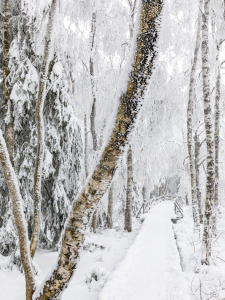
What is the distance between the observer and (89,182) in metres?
1.79

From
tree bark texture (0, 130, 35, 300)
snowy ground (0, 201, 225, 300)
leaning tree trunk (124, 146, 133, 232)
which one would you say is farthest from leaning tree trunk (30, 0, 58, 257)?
leaning tree trunk (124, 146, 133, 232)

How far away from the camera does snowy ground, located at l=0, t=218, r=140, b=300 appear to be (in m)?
4.18

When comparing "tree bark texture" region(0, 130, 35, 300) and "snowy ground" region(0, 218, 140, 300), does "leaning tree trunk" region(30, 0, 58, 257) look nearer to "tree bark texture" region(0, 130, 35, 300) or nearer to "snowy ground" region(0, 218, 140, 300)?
"tree bark texture" region(0, 130, 35, 300)

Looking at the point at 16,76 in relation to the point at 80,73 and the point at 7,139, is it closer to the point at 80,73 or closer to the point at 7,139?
the point at 7,139

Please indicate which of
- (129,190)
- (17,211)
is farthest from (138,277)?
(129,190)

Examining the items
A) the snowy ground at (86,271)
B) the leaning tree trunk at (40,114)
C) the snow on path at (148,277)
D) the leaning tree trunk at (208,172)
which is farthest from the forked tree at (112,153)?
the leaning tree trunk at (208,172)

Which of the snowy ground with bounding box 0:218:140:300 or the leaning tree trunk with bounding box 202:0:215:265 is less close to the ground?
the leaning tree trunk with bounding box 202:0:215:265

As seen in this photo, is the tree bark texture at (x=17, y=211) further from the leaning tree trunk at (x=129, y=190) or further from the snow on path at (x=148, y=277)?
the leaning tree trunk at (x=129, y=190)

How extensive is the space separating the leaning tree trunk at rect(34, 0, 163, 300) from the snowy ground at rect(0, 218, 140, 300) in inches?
63.4

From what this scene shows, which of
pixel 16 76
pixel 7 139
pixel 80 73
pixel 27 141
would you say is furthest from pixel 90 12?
pixel 7 139

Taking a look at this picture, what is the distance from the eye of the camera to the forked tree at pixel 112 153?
1469mm

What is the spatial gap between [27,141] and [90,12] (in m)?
4.82

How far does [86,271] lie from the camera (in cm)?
517

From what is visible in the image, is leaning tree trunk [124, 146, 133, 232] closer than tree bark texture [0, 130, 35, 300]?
No
